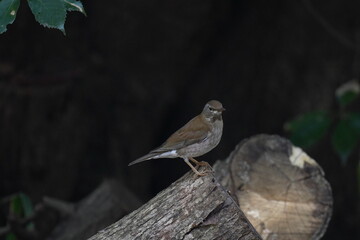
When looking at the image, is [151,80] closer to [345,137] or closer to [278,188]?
[345,137]

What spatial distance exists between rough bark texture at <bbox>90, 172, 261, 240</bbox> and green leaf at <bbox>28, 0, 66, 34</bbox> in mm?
1281

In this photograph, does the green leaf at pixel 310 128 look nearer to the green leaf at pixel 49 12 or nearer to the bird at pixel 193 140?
the bird at pixel 193 140

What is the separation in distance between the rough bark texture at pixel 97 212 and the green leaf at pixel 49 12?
2594 mm

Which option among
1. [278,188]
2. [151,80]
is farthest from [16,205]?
[151,80]

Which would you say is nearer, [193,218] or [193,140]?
[193,218]

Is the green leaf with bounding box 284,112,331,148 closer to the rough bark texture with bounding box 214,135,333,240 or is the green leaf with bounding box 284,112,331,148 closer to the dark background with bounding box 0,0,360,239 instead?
the rough bark texture with bounding box 214,135,333,240

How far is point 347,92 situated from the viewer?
6285 millimetres

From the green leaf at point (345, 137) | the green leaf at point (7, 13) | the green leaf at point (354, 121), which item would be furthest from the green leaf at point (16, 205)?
the green leaf at point (354, 121)

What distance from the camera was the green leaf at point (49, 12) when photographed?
3.84 metres

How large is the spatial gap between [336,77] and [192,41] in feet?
5.22

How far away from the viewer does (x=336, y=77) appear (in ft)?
24.6

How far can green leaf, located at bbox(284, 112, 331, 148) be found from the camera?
6.04 meters

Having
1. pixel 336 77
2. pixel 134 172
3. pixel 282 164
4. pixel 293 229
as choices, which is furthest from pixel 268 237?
pixel 134 172

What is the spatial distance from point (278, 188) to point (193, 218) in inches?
47.7
